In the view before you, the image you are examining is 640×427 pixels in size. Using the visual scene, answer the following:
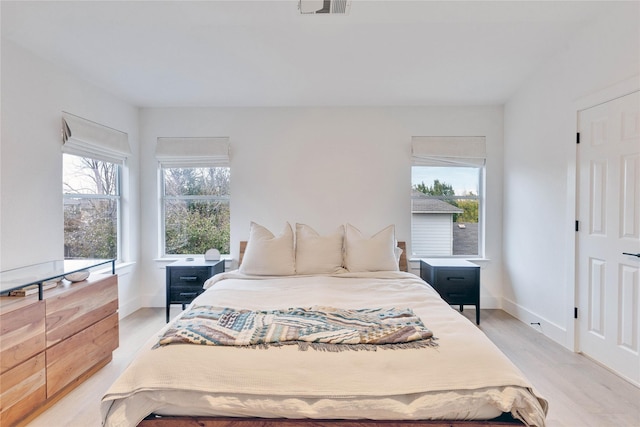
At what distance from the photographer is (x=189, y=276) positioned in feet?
10.8

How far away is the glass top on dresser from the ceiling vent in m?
2.40

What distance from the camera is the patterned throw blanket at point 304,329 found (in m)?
1.43

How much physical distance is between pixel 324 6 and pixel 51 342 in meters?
2.78

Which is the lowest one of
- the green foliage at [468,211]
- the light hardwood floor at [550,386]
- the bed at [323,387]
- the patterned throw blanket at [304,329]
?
the light hardwood floor at [550,386]

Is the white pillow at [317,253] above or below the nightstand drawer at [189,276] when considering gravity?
above

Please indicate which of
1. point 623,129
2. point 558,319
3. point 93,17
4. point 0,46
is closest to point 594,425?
point 558,319

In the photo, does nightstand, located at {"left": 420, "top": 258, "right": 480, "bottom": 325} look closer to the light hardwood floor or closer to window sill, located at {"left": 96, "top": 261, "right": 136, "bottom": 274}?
the light hardwood floor

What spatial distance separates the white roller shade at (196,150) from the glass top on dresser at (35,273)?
1672 mm

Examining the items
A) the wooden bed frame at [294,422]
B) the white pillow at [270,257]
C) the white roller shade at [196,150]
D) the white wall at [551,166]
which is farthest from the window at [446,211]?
the wooden bed frame at [294,422]

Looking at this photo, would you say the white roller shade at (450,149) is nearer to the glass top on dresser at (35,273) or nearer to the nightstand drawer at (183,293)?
the nightstand drawer at (183,293)

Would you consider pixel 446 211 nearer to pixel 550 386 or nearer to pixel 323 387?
pixel 550 386

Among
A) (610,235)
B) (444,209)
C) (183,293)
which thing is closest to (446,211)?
(444,209)

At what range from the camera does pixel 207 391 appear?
49.3 inches

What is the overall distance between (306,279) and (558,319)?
7.69ft
